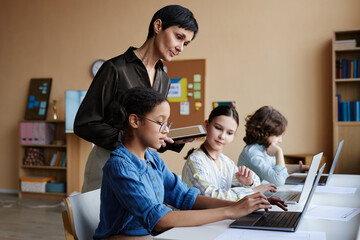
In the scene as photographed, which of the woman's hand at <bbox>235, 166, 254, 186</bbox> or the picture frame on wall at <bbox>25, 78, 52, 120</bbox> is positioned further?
the picture frame on wall at <bbox>25, 78, 52, 120</bbox>

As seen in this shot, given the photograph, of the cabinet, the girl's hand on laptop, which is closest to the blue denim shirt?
the girl's hand on laptop

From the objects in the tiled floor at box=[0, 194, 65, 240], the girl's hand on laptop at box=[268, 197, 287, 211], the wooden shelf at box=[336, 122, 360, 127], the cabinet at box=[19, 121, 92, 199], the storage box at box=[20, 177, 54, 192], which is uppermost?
the wooden shelf at box=[336, 122, 360, 127]

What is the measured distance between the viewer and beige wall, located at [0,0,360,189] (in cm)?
483

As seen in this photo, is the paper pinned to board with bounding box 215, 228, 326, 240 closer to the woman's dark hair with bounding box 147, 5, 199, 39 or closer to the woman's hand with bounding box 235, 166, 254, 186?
the woman's hand with bounding box 235, 166, 254, 186

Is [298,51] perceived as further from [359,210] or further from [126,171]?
[126,171]

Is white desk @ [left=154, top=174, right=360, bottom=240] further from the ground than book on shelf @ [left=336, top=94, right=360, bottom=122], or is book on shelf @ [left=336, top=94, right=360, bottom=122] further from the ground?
book on shelf @ [left=336, top=94, right=360, bottom=122]

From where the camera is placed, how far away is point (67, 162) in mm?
5641

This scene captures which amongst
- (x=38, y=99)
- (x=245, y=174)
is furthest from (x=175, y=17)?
(x=38, y=99)

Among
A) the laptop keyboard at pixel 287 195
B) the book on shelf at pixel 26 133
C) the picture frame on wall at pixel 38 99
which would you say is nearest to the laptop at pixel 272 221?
the laptop keyboard at pixel 287 195

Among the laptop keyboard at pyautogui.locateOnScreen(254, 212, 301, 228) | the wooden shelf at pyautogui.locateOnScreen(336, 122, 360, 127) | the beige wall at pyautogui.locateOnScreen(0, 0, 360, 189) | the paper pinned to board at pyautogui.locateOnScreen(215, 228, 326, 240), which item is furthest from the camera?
the beige wall at pyautogui.locateOnScreen(0, 0, 360, 189)

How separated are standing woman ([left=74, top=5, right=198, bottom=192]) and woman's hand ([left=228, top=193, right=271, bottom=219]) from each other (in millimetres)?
562

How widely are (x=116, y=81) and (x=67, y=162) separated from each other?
13.8 ft

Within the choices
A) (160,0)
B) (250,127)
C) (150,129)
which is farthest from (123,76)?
(160,0)

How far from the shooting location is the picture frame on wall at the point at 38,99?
6008mm
